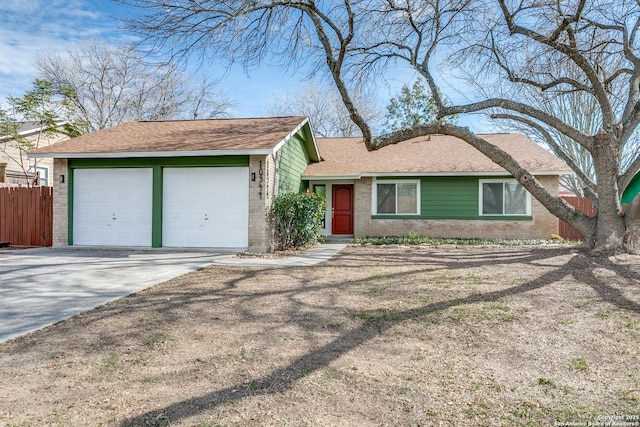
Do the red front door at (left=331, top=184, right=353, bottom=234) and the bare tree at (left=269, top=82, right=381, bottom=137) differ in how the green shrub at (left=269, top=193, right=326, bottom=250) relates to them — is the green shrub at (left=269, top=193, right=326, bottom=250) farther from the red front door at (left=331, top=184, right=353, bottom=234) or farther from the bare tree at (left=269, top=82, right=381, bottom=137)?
the bare tree at (left=269, top=82, right=381, bottom=137)

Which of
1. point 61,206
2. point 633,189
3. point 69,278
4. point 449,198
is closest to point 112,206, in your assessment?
point 61,206

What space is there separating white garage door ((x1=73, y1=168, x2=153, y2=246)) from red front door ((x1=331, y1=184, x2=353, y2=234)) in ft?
24.0

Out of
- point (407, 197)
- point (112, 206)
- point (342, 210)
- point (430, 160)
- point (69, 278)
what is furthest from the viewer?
point (342, 210)

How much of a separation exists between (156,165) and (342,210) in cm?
756

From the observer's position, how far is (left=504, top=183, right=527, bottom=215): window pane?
14586 mm

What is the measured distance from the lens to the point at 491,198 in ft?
48.4

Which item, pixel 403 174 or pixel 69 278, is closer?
pixel 69 278

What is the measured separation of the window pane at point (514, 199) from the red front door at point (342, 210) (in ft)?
19.0

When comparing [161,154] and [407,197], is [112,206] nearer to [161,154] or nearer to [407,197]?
[161,154]

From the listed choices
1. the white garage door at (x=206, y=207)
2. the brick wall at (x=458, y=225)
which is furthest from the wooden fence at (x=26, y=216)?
the brick wall at (x=458, y=225)

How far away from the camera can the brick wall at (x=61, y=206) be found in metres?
11.7

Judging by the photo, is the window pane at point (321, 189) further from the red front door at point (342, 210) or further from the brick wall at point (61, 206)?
the brick wall at point (61, 206)

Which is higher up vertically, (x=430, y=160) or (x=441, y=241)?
(x=430, y=160)

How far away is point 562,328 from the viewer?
4398 millimetres
